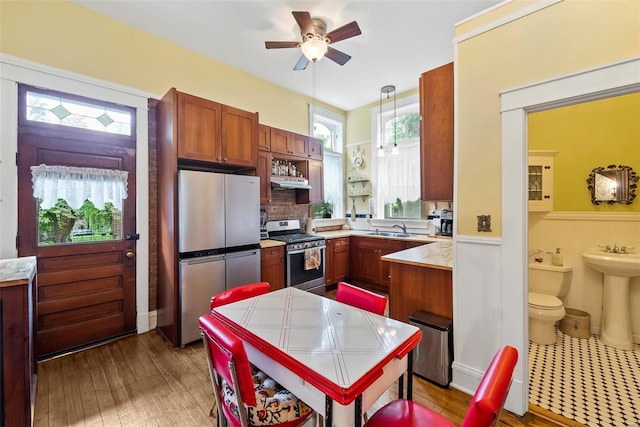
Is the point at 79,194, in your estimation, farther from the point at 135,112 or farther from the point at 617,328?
the point at 617,328

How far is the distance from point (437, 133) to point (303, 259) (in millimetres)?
2457

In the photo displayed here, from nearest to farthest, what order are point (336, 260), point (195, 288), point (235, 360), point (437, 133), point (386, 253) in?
point (235, 360)
point (437, 133)
point (195, 288)
point (386, 253)
point (336, 260)

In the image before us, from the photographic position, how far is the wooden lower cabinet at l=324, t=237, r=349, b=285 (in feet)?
14.8

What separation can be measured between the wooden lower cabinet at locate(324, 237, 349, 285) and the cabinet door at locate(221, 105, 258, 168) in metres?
1.93

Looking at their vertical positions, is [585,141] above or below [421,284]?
above

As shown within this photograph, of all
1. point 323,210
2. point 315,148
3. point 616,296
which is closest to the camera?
point 616,296

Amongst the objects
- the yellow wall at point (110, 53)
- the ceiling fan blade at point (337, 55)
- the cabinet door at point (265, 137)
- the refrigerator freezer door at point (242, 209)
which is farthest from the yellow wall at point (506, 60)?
the yellow wall at point (110, 53)

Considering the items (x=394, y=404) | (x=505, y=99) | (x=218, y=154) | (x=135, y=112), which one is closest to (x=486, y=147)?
(x=505, y=99)

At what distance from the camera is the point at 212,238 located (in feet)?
9.66

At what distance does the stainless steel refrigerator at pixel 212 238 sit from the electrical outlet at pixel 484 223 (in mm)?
2419

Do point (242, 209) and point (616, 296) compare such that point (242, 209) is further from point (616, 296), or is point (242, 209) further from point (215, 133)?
point (616, 296)

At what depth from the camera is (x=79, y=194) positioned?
106 inches

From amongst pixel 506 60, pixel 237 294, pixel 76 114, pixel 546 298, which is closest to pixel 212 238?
pixel 237 294

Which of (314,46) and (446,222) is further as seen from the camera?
(446,222)
